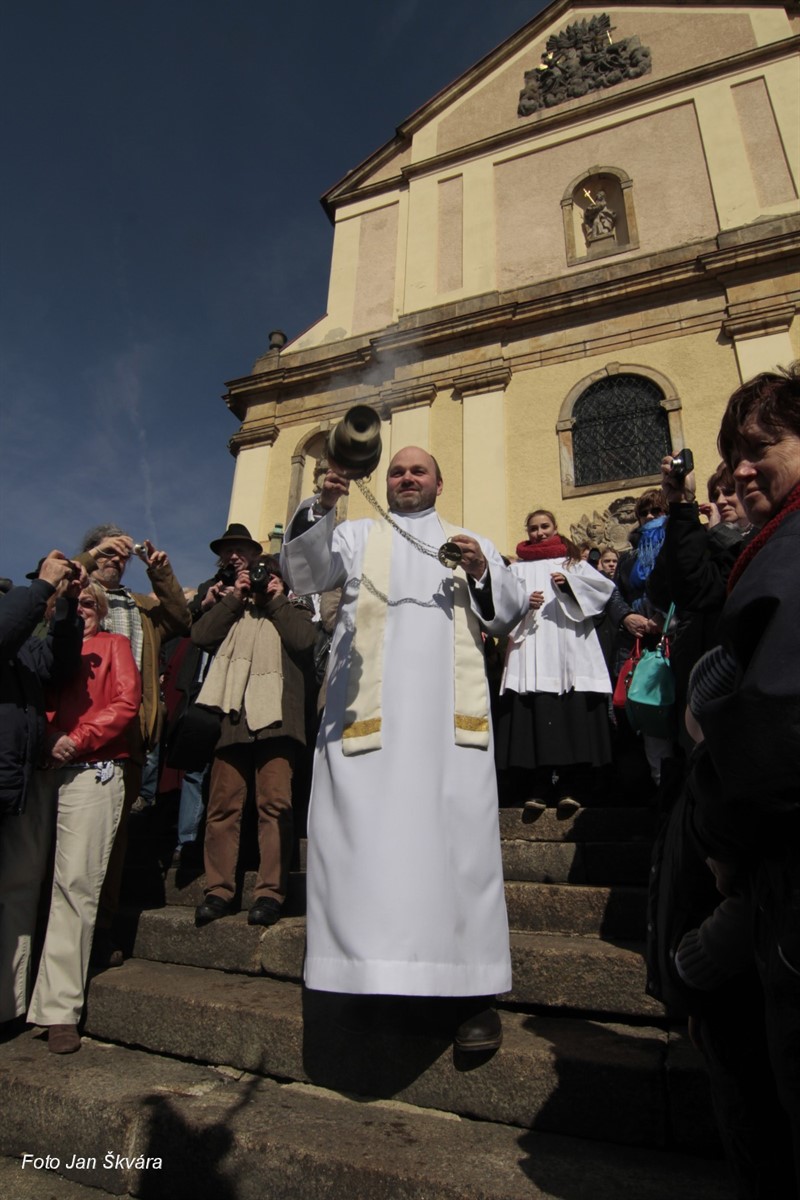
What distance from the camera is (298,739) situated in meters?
3.83

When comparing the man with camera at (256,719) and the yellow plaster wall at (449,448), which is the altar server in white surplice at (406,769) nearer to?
the man with camera at (256,719)

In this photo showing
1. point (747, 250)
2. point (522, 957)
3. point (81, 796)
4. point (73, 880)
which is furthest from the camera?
point (747, 250)

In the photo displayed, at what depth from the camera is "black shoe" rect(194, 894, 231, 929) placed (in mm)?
3400

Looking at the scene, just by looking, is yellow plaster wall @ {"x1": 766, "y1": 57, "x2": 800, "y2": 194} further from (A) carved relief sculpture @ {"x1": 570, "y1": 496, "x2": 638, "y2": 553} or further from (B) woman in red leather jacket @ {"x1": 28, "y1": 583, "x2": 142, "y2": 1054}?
(B) woman in red leather jacket @ {"x1": 28, "y1": 583, "x2": 142, "y2": 1054}

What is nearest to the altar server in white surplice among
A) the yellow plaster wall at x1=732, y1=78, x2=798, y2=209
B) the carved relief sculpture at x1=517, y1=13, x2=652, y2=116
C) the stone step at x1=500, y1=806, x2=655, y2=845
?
the stone step at x1=500, y1=806, x2=655, y2=845

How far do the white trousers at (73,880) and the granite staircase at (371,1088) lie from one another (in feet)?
0.55

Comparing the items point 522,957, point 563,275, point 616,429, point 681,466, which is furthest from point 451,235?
point 522,957

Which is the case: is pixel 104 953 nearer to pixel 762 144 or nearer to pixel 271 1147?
pixel 271 1147

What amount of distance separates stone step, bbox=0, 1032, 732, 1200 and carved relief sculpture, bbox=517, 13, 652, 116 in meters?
16.1

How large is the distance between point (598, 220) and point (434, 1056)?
13.2 m

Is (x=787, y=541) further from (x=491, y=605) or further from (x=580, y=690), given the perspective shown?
(x=580, y=690)

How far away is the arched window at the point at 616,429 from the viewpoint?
10.3m

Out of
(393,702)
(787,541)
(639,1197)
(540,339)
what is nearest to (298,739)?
(393,702)

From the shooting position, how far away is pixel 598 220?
12250 mm
